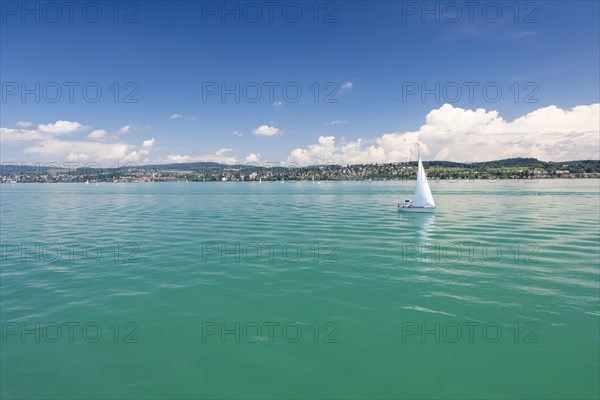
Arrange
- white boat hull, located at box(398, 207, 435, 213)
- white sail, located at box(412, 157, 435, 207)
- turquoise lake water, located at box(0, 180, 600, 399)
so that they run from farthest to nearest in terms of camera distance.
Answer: white sail, located at box(412, 157, 435, 207) < white boat hull, located at box(398, 207, 435, 213) < turquoise lake water, located at box(0, 180, 600, 399)

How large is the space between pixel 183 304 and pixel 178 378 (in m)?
7.25

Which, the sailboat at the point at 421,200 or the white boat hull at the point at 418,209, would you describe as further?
the sailboat at the point at 421,200

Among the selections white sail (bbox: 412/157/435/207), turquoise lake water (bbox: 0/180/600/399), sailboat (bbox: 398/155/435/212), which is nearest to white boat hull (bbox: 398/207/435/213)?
sailboat (bbox: 398/155/435/212)

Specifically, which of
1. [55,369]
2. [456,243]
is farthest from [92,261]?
[456,243]

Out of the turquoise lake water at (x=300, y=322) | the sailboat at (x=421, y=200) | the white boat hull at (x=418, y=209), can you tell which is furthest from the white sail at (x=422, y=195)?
the turquoise lake water at (x=300, y=322)

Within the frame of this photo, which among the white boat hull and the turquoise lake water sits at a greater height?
the white boat hull

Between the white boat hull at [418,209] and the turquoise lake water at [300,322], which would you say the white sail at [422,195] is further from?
the turquoise lake water at [300,322]

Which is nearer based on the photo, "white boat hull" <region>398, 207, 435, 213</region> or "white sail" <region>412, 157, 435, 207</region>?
"white boat hull" <region>398, 207, 435, 213</region>

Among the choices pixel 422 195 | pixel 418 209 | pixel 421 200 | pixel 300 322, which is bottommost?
pixel 300 322

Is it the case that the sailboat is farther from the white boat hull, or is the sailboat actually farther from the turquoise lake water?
the turquoise lake water

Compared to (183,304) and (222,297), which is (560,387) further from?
(183,304)

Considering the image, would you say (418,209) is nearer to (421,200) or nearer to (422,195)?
(421,200)

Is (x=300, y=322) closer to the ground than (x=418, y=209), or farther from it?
closer to the ground

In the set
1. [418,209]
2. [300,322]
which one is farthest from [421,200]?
[300,322]
